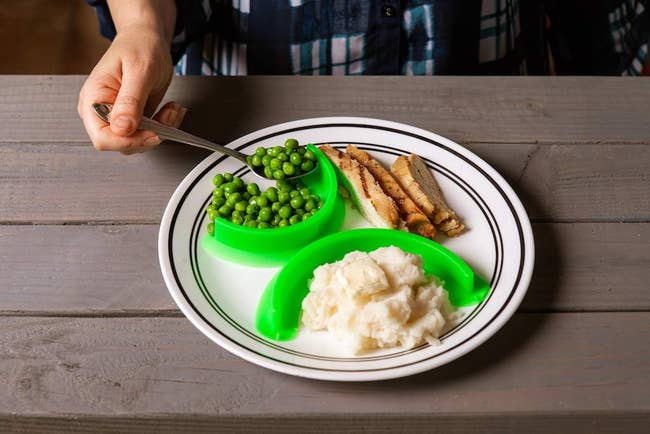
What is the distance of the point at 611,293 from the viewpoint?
1.35 metres

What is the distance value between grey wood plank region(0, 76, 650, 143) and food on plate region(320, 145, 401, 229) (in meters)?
0.25

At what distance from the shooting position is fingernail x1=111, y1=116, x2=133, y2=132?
4.67 ft

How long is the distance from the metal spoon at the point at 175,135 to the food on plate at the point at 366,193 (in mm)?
63

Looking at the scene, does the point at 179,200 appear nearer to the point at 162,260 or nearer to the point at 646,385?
the point at 162,260

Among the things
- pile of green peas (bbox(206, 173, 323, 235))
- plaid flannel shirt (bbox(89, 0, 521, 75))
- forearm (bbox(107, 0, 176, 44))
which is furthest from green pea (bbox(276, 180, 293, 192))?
plaid flannel shirt (bbox(89, 0, 521, 75))

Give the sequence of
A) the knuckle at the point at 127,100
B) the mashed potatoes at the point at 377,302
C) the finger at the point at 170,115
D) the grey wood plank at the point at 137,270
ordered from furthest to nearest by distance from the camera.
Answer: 1. the finger at the point at 170,115
2. the knuckle at the point at 127,100
3. the grey wood plank at the point at 137,270
4. the mashed potatoes at the point at 377,302

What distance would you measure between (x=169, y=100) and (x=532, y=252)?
1005 millimetres

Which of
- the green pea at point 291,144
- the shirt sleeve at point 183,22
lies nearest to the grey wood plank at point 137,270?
the green pea at point 291,144

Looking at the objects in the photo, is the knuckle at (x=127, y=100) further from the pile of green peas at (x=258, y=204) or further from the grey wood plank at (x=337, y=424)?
the grey wood plank at (x=337, y=424)

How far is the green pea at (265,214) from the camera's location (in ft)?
4.77

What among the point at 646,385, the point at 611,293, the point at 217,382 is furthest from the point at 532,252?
the point at 217,382

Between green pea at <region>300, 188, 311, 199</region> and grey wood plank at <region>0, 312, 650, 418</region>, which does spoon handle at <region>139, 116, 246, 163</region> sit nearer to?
green pea at <region>300, 188, 311, 199</region>

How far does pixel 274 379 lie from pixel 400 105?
34.0 inches

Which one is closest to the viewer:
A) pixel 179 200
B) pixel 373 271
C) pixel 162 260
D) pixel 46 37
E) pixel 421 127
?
pixel 373 271
